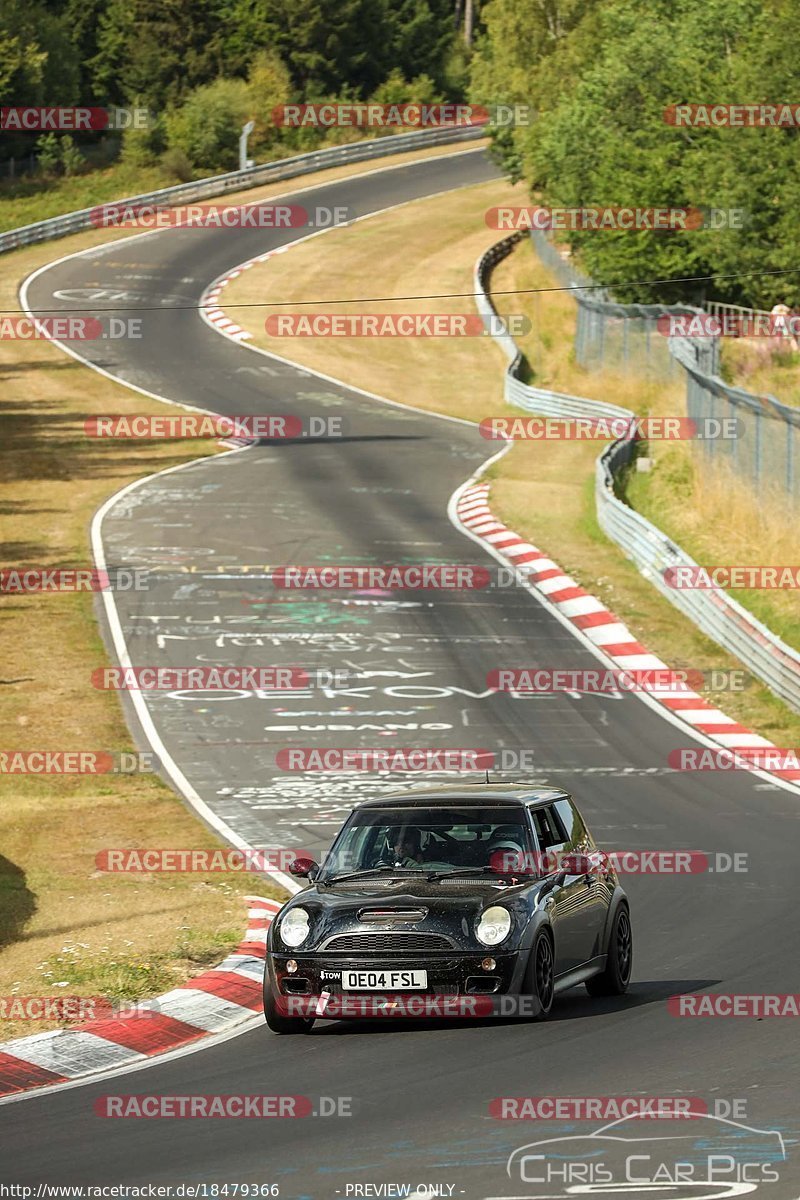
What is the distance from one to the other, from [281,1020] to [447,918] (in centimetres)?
121

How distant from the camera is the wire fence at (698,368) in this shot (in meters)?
32.0

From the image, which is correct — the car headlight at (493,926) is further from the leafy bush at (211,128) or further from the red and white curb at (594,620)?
the leafy bush at (211,128)

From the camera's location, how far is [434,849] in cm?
1231

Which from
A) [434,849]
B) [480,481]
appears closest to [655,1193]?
[434,849]

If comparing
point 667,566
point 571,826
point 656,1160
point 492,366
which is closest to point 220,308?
point 492,366

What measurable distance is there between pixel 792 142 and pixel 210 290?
2488 centimetres

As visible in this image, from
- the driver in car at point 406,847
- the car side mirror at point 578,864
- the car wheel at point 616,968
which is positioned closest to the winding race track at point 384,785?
the car wheel at point 616,968

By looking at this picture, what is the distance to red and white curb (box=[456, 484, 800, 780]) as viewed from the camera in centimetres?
2547

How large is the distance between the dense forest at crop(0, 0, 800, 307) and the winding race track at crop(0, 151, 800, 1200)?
26.7 ft

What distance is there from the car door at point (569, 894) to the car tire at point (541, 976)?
0.49 feet

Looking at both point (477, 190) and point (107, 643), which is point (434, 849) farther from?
point (477, 190)

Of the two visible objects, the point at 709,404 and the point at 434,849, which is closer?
the point at 434,849

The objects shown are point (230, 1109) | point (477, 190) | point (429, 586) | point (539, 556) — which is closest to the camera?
point (230, 1109)

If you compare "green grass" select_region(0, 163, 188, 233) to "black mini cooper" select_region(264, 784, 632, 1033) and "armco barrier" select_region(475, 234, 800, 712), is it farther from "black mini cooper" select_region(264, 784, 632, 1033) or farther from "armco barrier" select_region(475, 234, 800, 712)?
"black mini cooper" select_region(264, 784, 632, 1033)
